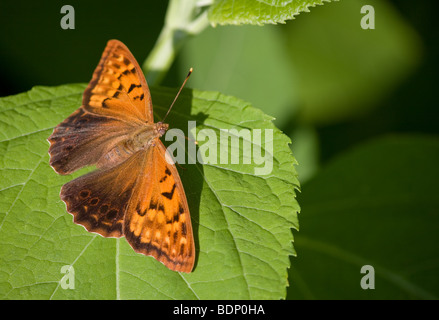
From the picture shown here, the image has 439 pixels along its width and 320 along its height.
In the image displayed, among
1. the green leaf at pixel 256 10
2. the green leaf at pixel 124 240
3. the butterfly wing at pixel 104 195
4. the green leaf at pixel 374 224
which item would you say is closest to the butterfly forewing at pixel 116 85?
the green leaf at pixel 124 240

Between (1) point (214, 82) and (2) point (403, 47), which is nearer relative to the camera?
(1) point (214, 82)

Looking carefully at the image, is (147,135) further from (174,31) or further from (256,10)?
(256,10)

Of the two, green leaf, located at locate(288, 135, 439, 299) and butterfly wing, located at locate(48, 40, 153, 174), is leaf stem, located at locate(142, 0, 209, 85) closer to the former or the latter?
butterfly wing, located at locate(48, 40, 153, 174)

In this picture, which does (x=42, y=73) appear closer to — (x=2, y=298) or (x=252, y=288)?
(x=2, y=298)

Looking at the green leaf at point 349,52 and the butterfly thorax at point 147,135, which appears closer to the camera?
the butterfly thorax at point 147,135

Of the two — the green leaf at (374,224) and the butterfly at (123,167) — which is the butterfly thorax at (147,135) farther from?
the green leaf at (374,224)

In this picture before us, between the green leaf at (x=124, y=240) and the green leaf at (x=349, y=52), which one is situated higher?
the green leaf at (x=349, y=52)

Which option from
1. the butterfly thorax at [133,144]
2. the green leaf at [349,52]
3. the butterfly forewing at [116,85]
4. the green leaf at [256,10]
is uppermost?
the green leaf at [349,52]
